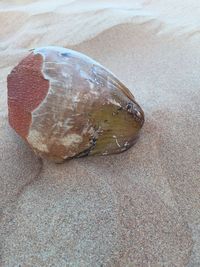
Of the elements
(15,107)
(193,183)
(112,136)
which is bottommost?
(193,183)

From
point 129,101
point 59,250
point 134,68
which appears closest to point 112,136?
point 129,101

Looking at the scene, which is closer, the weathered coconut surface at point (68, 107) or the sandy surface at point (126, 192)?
the sandy surface at point (126, 192)

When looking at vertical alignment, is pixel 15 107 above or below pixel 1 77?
above

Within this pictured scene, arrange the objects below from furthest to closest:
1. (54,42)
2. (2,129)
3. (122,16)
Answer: (122,16)
(54,42)
(2,129)

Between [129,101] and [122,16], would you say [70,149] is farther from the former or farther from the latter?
[122,16]

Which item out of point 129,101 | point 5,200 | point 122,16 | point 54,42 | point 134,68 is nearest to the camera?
point 5,200

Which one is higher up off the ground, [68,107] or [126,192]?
[68,107]
